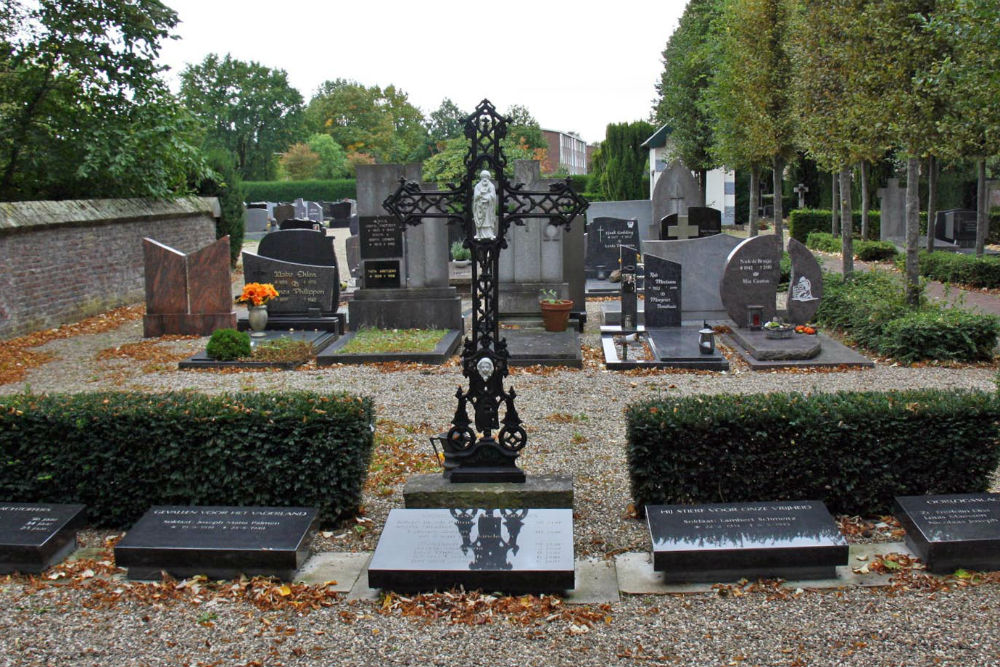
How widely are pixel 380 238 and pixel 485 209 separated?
8.98 meters

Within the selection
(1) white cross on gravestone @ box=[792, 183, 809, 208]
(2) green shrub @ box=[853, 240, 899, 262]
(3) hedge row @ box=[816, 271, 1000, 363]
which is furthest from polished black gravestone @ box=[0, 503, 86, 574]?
(1) white cross on gravestone @ box=[792, 183, 809, 208]

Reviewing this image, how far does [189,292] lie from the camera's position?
596 inches

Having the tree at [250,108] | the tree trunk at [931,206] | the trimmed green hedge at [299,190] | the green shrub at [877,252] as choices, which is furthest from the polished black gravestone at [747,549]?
the tree at [250,108]

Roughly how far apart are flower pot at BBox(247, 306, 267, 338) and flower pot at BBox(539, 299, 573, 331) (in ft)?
14.8

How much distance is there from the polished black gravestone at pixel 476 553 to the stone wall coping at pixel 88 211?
1271cm

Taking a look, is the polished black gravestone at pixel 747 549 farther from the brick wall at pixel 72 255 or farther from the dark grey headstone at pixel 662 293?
the brick wall at pixel 72 255

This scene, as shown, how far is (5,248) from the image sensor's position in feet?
50.2

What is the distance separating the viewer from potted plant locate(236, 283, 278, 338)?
1428 centimetres

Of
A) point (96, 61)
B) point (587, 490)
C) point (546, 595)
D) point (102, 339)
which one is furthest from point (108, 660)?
point (96, 61)

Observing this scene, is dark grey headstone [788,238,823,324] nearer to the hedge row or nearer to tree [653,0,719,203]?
the hedge row

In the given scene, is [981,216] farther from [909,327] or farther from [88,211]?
[88,211]

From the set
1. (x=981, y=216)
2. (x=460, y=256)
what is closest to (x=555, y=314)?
(x=460, y=256)

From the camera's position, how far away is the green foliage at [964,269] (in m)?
18.5

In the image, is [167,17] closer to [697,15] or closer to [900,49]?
[900,49]
